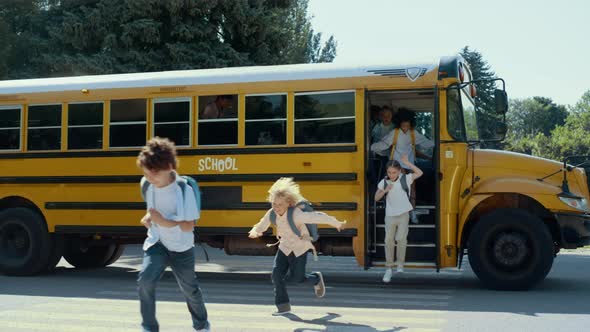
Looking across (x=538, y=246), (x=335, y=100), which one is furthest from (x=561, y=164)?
(x=335, y=100)

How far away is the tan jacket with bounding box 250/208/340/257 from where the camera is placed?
24.8ft

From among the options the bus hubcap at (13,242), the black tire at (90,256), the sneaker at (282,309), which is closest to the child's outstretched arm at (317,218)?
the sneaker at (282,309)

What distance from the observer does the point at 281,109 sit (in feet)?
33.4

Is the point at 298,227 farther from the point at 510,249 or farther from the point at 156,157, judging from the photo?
the point at 510,249

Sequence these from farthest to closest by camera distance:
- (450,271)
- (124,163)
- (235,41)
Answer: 1. (235,41)
2. (450,271)
3. (124,163)

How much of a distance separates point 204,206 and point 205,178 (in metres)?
0.36

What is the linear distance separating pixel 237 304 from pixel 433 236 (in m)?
2.59

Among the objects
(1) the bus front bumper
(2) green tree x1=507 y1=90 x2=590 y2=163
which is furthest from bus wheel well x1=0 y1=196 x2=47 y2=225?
(2) green tree x1=507 y1=90 x2=590 y2=163

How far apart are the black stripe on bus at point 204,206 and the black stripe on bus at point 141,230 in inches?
10.0

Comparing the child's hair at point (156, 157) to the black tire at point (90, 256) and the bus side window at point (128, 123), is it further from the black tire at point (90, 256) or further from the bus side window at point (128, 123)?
the black tire at point (90, 256)

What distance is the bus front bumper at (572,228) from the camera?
9.38m

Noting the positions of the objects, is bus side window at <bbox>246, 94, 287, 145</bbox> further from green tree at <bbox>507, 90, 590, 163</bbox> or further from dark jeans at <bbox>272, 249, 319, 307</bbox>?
green tree at <bbox>507, 90, 590, 163</bbox>

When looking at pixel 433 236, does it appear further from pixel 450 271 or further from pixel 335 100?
pixel 450 271

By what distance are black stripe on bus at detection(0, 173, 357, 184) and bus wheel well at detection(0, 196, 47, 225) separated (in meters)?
0.28
